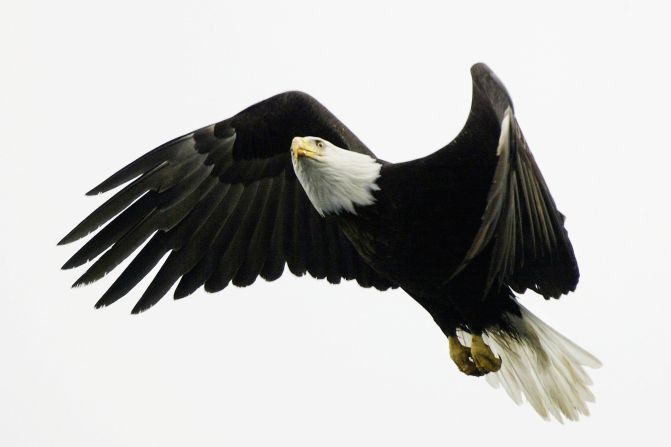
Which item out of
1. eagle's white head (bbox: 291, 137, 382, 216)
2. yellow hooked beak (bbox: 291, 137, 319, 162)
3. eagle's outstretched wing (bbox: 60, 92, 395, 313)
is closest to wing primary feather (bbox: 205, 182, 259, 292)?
eagle's outstretched wing (bbox: 60, 92, 395, 313)

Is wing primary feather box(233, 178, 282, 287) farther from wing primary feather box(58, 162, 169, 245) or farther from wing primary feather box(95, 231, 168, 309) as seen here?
wing primary feather box(58, 162, 169, 245)

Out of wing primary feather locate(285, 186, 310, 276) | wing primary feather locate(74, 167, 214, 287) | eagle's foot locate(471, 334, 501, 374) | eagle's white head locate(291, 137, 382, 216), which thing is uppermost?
eagle's white head locate(291, 137, 382, 216)

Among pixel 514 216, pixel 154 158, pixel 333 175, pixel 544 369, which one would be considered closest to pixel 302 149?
pixel 333 175

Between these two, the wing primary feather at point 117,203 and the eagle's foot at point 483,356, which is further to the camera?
the wing primary feather at point 117,203

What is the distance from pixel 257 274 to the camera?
283 inches

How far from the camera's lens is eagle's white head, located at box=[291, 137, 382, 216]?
19.9 ft

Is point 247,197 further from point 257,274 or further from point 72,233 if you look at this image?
point 72,233

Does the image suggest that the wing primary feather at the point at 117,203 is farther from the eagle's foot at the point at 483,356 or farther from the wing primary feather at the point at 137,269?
the eagle's foot at the point at 483,356

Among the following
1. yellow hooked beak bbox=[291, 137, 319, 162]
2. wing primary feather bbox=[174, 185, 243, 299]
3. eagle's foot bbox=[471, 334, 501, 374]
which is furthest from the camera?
wing primary feather bbox=[174, 185, 243, 299]

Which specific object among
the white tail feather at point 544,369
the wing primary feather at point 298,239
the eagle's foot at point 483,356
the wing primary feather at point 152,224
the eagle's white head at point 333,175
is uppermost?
the eagle's white head at point 333,175

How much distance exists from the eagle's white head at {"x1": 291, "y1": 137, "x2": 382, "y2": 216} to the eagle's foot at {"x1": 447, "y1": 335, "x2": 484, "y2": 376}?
890 mm

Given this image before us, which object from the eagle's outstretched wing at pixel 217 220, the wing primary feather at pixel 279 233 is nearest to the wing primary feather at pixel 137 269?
the eagle's outstretched wing at pixel 217 220

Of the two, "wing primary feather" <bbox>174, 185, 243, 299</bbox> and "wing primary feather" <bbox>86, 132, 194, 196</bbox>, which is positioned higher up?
"wing primary feather" <bbox>86, 132, 194, 196</bbox>

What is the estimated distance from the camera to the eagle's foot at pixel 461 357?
6.50m
